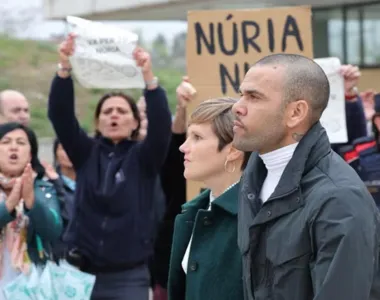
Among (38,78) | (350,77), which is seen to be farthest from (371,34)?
(350,77)

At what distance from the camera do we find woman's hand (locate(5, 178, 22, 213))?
5.22 meters

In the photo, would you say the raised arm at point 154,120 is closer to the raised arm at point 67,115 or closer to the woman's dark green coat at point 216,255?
the raised arm at point 67,115

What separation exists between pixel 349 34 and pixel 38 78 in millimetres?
13867

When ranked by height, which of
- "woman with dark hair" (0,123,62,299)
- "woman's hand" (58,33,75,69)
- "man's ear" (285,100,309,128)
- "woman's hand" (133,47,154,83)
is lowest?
"woman with dark hair" (0,123,62,299)

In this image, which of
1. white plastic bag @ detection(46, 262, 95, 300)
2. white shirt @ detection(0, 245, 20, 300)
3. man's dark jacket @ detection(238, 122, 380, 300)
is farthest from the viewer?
white shirt @ detection(0, 245, 20, 300)

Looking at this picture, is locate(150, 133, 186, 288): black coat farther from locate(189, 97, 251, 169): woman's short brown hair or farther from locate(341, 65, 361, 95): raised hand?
locate(189, 97, 251, 169): woman's short brown hair

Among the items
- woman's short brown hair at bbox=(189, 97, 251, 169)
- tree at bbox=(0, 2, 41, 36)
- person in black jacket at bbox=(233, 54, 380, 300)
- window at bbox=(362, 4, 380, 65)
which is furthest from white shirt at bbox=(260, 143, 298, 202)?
tree at bbox=(0, 2, 41, 36)

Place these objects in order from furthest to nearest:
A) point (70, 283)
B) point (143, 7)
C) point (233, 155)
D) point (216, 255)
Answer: point (143, 7) < point (70, 283) < point (233, 155) < point (216, 255)

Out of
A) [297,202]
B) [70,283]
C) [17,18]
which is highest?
[17,18]

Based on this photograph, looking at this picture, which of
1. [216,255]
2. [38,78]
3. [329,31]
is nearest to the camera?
[216,255]

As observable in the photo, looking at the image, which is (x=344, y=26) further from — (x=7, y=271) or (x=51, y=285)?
(x=51, y=285)

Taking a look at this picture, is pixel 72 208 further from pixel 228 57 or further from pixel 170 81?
pixel 170 81

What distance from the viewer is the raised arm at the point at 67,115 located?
5801 millimetres

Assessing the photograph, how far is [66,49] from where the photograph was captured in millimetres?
5742
